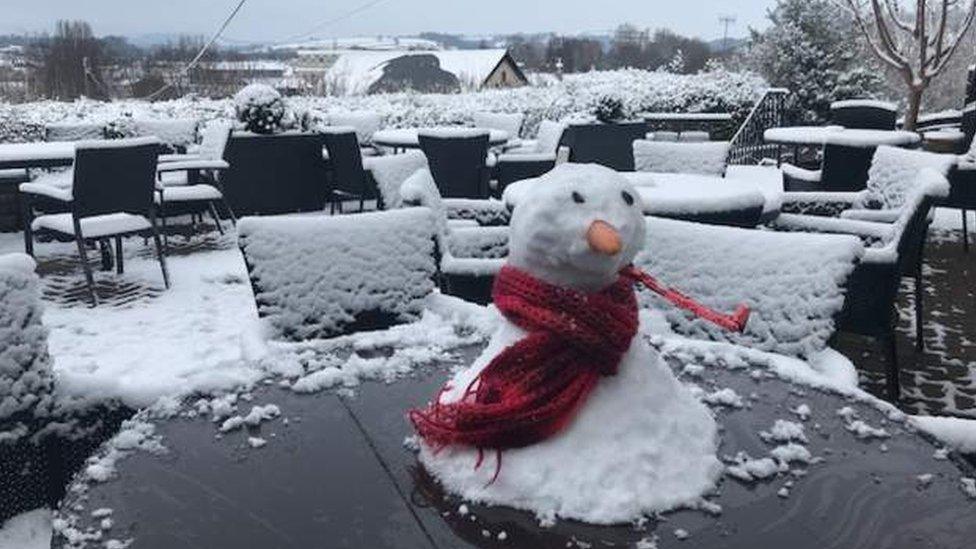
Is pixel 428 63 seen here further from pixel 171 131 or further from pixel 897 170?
pixel 897 170

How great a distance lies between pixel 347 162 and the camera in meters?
6.55

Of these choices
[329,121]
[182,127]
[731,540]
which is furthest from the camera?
[329,121]

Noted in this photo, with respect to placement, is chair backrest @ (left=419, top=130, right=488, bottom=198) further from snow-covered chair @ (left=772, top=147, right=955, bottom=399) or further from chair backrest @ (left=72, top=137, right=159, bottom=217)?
snow-covered chair @ (left=772, top=147, right=955, bottom=399)

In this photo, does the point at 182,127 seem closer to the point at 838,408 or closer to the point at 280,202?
the point at 280,202

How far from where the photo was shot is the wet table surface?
3.31ft

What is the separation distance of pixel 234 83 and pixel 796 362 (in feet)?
64.5

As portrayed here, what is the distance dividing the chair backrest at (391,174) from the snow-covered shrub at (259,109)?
12.1 ft

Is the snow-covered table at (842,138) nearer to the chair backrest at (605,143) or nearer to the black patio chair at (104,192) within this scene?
the chair backrest at (605,143)

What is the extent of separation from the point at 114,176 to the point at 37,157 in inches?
51.7

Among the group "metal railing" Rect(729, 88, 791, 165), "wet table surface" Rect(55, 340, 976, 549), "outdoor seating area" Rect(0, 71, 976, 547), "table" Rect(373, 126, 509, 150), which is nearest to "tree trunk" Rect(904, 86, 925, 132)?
"metal railing" Rect(729, 88, 791, 165)

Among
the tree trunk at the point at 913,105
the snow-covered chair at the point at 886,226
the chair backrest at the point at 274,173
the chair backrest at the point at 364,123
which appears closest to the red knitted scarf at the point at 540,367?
the snow-covered chair at the point at 886,226

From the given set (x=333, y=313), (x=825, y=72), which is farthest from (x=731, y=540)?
(x=825, y=72)

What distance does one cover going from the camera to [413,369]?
64.9 inches

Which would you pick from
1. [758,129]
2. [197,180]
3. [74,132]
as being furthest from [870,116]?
[74,132]
